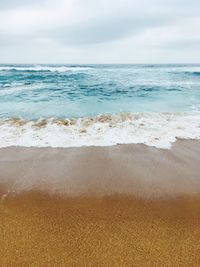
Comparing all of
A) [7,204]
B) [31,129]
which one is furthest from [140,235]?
[31,129]

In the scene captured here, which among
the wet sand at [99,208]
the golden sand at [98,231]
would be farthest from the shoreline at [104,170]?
the golden sand at [98,231]

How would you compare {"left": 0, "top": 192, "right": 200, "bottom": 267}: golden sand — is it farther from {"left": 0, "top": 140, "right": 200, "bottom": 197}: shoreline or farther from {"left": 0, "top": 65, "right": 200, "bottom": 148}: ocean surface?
{"left": 0, "top": 65, "right": 200, "bottom": 148}: ocean surface

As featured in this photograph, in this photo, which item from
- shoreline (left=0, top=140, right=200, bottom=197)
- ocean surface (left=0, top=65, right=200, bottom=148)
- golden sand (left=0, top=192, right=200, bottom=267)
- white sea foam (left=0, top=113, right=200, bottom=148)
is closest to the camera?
golden sand (left=0, top=192, right=200, bottom=267)

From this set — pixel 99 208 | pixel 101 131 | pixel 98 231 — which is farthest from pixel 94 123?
pixel 98 231

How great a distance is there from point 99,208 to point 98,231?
0.45 m

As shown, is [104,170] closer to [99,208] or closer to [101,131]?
[99,208]

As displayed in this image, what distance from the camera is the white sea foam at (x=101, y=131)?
18.5ft

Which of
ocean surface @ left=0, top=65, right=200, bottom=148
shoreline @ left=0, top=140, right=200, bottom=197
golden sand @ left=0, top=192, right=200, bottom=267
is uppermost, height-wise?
golden sand @ left=0, top=192, right=200, bottom=267

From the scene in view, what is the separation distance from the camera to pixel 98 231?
2807 mm

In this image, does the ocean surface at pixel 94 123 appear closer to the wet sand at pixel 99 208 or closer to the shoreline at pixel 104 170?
the shoreline at pixel 104 170

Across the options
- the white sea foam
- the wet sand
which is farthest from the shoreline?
the white sea foam

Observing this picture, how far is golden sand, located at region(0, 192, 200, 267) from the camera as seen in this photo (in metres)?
2.46

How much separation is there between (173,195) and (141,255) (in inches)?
49.0

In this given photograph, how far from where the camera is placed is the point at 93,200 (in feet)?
11.2
